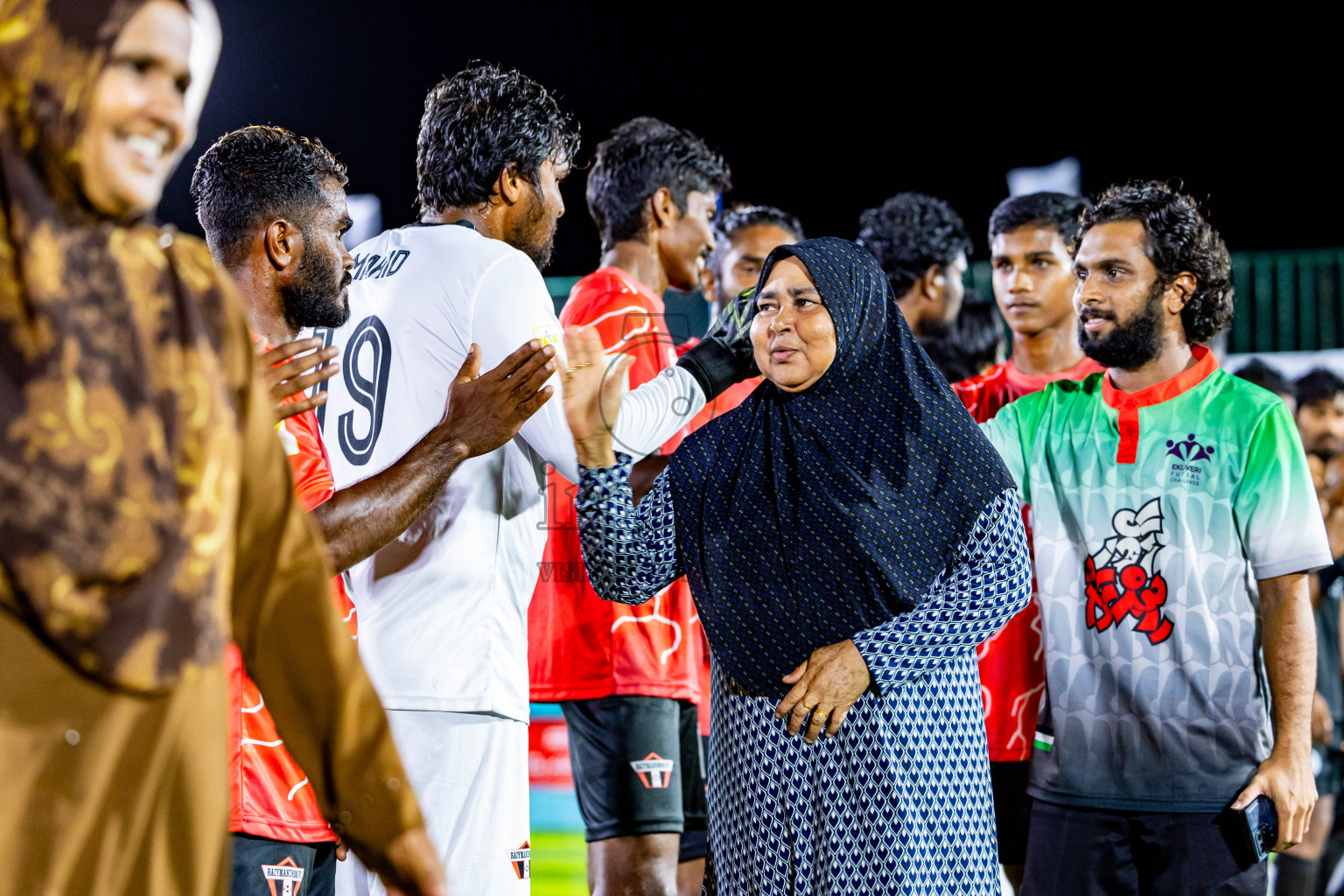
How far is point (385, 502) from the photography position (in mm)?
2393

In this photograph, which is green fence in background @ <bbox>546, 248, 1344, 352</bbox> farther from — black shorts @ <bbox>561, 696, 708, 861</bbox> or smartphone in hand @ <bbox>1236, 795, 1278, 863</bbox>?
smartphone in hand @ <bbox>1236, 795, 1278, 863</bbox>

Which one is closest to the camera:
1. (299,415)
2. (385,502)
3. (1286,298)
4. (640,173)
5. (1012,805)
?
(385,502)

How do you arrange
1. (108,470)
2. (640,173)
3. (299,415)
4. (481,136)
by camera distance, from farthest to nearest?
(640,173) < (481,136) < (299,415) < (108,470)

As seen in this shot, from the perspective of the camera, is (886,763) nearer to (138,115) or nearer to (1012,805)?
(1012,805)

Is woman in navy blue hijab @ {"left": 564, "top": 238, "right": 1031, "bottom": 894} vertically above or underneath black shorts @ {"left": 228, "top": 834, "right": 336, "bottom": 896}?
above

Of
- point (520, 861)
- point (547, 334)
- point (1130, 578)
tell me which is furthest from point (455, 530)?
point (1130, 578)

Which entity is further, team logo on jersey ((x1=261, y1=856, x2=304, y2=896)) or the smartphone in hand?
the smartphone in hand

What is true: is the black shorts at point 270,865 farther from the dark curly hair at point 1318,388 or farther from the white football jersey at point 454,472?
the dark curly hair at point 1318,388

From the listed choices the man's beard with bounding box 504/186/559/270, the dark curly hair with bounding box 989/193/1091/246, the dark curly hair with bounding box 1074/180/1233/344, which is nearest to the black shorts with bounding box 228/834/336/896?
the man's beard with bounding box 504/186/559/270

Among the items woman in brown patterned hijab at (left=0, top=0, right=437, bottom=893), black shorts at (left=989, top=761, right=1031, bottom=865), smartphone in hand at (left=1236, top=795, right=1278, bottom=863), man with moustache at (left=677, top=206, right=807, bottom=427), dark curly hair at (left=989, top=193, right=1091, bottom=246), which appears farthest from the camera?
man with moustache at (left=677, top=206, right=807, bottom=427)

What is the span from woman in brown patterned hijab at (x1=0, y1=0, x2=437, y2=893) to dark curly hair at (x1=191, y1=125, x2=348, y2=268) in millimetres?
1537

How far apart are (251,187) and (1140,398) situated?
229cm

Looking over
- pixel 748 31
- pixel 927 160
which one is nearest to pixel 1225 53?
pixel 927 160

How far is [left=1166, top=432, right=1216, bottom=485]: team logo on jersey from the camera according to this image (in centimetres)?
317
